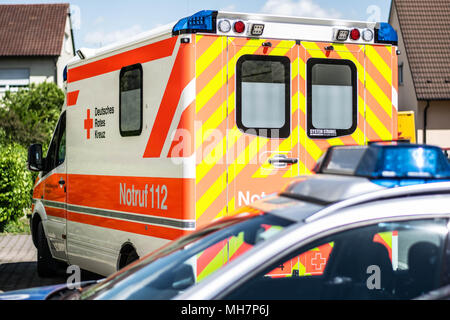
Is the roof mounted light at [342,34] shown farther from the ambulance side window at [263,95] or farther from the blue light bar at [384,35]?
the ambulance side window at [263,95]

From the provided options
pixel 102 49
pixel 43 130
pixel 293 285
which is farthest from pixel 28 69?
pixel 293 285

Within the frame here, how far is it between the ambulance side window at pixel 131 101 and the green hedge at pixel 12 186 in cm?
761

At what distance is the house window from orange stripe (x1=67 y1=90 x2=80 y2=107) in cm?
3329

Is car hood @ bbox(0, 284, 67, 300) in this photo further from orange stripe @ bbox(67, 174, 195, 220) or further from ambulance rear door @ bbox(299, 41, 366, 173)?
ambulance rear door @ bbox(299, 41, 366, 173)

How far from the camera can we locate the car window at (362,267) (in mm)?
2883

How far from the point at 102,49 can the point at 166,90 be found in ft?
5.67

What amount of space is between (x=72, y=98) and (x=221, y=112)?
291 centimetres

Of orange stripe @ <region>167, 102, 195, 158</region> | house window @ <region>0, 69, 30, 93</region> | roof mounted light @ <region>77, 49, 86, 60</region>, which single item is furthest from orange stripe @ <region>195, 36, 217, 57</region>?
house window @ <region>0, 69, 30, 93</region>

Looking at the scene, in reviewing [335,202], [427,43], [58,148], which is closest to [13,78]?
[427,43]

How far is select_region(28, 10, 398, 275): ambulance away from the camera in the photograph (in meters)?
6.45

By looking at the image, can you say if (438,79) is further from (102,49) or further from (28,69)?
(102,49)

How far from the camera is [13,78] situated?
41.0m

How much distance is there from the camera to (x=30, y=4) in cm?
4419

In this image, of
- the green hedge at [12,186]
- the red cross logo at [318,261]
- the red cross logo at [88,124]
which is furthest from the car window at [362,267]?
the green hedge at [12,186]
